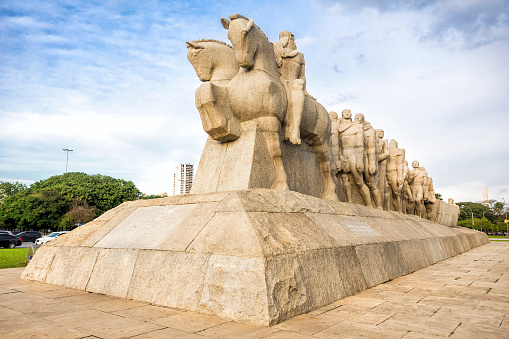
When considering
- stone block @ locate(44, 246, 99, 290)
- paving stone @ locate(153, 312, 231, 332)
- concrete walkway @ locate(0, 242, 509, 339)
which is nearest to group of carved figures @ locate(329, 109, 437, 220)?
concrete walkway @ locate(0, 242, 509, 339)

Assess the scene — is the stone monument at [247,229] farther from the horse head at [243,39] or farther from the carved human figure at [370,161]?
the carved human figure at [370,161]

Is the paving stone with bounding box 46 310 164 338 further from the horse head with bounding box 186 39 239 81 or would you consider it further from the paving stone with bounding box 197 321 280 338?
the horse head with bounding box 186 39 239 81

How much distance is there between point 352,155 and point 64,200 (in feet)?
126

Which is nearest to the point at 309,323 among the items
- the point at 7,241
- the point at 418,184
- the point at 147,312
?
the point at 147,312

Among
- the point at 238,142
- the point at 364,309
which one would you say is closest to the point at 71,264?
the point at 238,142

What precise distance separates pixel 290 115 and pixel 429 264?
17.2ft

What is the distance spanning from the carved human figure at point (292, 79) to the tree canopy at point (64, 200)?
34654 mm

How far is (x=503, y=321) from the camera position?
3.90 m

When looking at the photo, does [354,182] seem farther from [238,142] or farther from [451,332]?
[451,332]

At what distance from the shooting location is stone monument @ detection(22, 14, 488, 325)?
13.3ft

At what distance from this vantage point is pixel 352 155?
36.0 ft

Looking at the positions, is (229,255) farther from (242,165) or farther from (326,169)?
(326,169)

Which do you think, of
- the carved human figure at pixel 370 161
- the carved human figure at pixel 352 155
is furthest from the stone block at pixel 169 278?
the carved human figure at pixel 370 161

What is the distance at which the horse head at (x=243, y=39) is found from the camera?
269 inches
